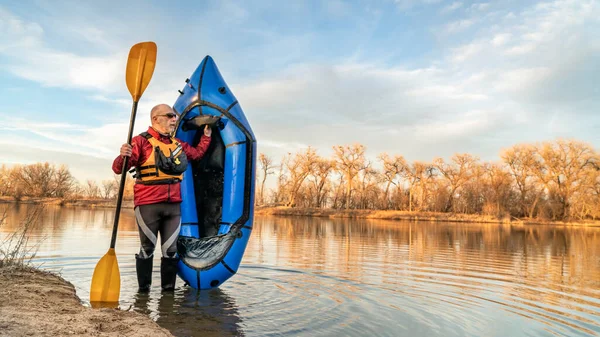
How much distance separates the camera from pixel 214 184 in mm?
5207

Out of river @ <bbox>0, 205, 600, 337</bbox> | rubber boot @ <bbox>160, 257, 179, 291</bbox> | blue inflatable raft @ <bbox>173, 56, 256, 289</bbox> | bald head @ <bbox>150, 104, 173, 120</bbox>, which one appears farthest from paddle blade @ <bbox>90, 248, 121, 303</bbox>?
bald head @ <bbox>150, 104, 173, 120</bbox>

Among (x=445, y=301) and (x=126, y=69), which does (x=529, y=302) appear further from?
(x=126, y=69)

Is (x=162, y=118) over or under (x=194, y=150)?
over

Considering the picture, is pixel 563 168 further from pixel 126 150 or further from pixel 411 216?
pixel 126 150

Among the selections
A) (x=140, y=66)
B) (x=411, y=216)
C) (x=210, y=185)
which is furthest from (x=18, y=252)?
(x=411, y=216)

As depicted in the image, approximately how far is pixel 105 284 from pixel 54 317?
117 centimetres

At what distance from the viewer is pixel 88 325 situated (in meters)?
2.46

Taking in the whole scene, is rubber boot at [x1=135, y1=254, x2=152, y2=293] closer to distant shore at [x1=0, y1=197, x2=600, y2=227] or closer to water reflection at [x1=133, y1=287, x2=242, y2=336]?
water reflection at [x1=133, y1=287, x2=242, y2=336]

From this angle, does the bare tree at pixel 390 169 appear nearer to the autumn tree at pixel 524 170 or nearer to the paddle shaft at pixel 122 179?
the autumn tree at pixel 524 170

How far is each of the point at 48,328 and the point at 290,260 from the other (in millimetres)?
5128

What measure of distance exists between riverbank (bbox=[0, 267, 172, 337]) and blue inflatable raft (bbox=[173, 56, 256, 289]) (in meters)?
1.37

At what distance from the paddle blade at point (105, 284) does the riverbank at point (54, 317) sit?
215mm

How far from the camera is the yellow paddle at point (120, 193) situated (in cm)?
367

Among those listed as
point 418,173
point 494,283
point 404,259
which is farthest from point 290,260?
point 418,173
